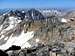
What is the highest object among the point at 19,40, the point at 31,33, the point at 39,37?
the point at 39,37

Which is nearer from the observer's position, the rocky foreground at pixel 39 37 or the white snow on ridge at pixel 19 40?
the rocky foreground at pixel 39 37

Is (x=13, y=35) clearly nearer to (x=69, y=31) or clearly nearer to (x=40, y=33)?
(x=40, y=33)

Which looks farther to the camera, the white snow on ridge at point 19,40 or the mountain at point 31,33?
the white snow on ridge at point 19,40

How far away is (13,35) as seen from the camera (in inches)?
3078

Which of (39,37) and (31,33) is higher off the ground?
(39,37)

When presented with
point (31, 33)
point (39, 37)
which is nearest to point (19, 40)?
point (31, 33)

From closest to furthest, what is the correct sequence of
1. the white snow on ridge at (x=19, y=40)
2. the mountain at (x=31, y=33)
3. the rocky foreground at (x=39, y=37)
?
the rocky foreground at (x=39, y=37) → the mountain at (x=31, y=33) → the white snow on ridge at (x=19, y=40)

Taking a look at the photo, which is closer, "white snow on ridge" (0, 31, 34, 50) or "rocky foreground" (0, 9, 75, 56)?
"rocky foreground" (0, 9, 75, 56)

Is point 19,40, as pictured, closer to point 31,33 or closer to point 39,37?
point 31,33

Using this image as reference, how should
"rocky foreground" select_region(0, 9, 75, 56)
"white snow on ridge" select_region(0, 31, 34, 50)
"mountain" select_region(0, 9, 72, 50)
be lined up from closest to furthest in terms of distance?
"rocky foreground" select_region(0, 9, 75, 56) < "mountain" select_region(0, 9, 72, 50) < "white snow on ridge" select_region(0, 31, 34, 50)

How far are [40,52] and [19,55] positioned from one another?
326 cm

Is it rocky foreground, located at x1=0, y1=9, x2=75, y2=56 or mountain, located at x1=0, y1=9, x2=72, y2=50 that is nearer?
rocky foreground, located at x1=0, y1=9, x2=75, y2=56

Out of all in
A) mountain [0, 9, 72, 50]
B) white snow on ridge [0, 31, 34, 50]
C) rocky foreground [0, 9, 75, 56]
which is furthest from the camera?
white snow on ridge [0, 31, 34, 50]

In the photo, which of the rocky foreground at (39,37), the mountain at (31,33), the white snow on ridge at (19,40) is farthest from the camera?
the white snow on ridge at (19,40)
